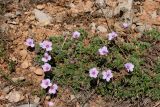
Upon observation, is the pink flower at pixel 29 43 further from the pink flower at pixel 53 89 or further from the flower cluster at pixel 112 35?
the flower cluster at pixel 112 35

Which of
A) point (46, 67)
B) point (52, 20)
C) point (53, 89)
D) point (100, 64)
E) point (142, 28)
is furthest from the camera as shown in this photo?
point (52, 20)

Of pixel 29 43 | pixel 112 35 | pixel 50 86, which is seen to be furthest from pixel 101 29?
pixel 50 86

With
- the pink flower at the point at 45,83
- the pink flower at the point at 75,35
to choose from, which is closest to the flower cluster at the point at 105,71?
the pink flower at the point at 75,35

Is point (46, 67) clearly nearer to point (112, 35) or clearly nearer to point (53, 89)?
point (53, 89)

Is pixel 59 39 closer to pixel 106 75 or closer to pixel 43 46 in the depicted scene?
pixel 43 46

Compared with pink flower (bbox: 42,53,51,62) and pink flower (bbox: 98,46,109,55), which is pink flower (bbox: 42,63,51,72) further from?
pink flower (bbox: 98,46,109,55)

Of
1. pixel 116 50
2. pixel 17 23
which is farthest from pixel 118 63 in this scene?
pixel 17 23
